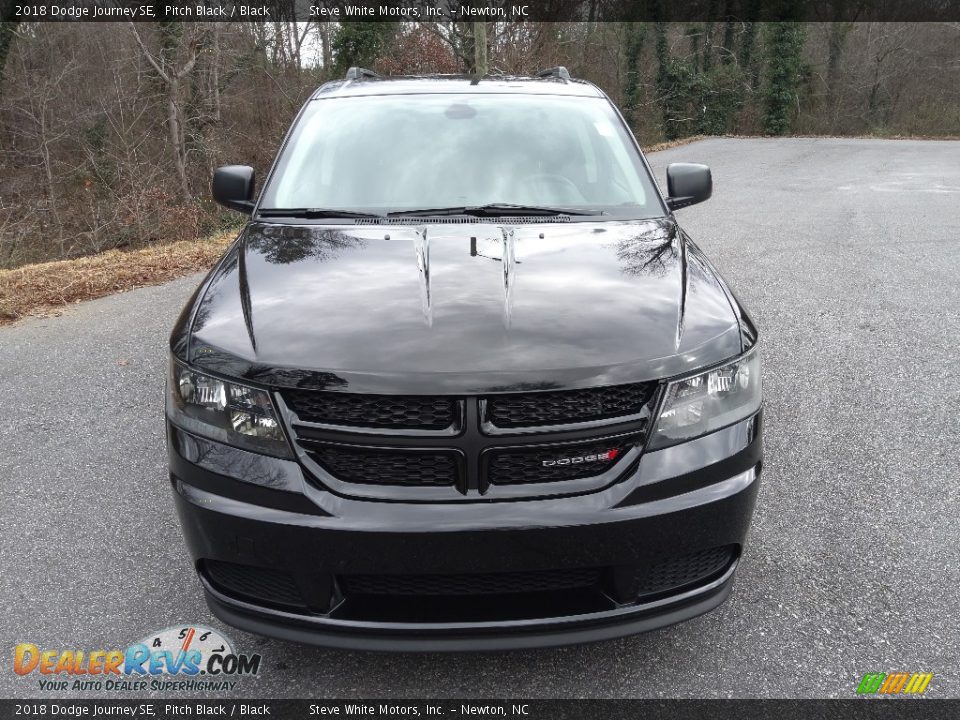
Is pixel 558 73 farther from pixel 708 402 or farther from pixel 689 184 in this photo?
pixel 708 402

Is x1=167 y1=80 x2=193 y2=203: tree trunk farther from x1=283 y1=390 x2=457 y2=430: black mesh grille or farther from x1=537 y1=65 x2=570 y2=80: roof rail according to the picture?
x1=283 y1=390 x2=457 y2=430: black mesh grille

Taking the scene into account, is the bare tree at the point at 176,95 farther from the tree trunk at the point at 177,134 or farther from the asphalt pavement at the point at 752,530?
the asphalt pavement at the point at 752,530

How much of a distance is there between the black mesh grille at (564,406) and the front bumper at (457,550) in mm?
174

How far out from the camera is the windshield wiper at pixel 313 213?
328cm

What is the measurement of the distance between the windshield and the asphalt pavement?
4.86 ft

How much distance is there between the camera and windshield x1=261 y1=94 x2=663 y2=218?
3.42 m

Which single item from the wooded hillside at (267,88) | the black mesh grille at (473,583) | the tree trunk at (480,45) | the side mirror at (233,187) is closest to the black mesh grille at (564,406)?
the black mesh grille at (473,583)

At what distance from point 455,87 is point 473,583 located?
111 inches

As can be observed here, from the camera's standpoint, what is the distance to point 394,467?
212 cm

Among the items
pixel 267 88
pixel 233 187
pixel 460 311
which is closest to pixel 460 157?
pixel 233 187

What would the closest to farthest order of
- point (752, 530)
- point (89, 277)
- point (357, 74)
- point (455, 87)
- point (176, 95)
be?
1. point (752, 530)
2. point (455, 87)
3. point (357, 74)
4. point (89, 277)
5. point (176, 95)

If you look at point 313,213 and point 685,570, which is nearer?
point 685,570

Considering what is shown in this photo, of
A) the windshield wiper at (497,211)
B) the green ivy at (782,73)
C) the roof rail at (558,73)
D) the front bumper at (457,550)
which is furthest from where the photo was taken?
the green ivy at (782,73)

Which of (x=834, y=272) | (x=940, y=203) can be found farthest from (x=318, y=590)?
(x=940, y=203)
